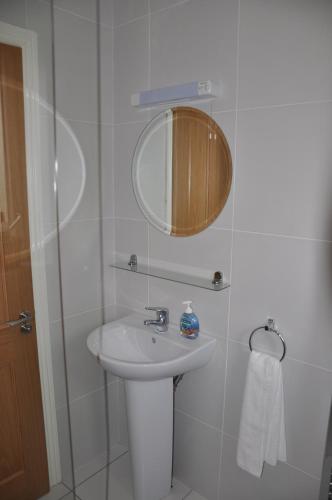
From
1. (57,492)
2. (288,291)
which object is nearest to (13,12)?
(288,291)

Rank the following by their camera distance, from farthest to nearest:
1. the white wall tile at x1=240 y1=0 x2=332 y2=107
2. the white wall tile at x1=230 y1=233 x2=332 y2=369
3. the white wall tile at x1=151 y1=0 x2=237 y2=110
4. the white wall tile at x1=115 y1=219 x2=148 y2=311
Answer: the white wall tile at x1=115 y1=219 x2=148 y2=311 → the white wall tile at x1=151 y1=0 x2=237 y2=110 → the white wall tile at x1=230 y1=233 x2=332 y2=369 → the white wall tile at x1=240 y1=0 x2=332 y2=107

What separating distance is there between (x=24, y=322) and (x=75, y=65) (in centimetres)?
99

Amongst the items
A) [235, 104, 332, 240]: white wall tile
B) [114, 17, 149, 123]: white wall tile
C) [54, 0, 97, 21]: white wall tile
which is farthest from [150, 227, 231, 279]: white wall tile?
[54, 0, 97, 21]: white wall tile

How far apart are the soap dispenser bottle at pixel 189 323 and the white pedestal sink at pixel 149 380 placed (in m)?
0.03

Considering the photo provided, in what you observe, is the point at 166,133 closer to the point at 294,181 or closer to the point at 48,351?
the point at 294,181

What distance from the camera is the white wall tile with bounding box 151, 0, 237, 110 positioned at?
4.74 ft

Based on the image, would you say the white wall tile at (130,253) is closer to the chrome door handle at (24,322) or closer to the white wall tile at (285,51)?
the chrome door handle at (24,322)

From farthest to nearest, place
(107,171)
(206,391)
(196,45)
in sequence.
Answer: (107,171)
(206,391)
(196,45)

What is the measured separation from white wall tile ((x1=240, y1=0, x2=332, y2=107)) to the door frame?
76cm

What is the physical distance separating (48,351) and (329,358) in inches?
41.5

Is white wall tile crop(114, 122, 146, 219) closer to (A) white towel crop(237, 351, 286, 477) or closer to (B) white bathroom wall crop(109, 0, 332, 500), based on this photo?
(B) white bathroom wall crop(109, 0, 332, 500)

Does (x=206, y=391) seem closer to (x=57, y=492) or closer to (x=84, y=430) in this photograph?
(x=84, y=430)

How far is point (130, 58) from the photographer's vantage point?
5.80ft

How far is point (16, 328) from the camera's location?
4.45 ft
